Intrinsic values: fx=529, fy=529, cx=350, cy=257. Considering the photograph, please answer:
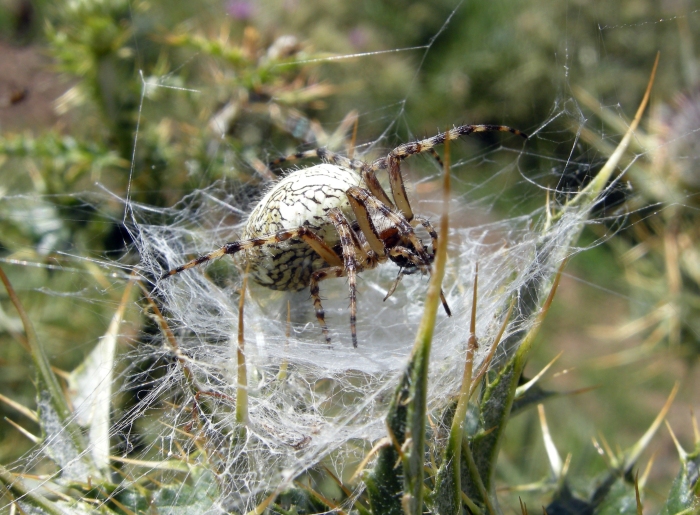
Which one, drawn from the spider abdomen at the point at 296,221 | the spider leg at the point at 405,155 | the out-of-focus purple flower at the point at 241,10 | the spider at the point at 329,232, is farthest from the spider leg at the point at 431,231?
the out-of-focus purple flower at the point at 241,10

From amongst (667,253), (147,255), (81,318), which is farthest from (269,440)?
(667,253)

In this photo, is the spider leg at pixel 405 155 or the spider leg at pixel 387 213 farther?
the spider leg at pixel 405 155

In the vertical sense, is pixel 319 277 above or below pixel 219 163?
below

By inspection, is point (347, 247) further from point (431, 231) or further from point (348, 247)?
point (431, 231)

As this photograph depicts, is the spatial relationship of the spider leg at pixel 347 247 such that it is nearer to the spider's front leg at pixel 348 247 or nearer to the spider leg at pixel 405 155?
the spider's front leg at pixel 348 247

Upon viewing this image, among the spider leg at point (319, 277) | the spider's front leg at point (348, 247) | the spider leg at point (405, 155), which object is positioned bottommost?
the spider leg at point (319, 277)

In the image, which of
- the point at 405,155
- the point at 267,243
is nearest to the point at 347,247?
the point at 267,243

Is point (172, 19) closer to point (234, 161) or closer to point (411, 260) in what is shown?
point (234, 161)
